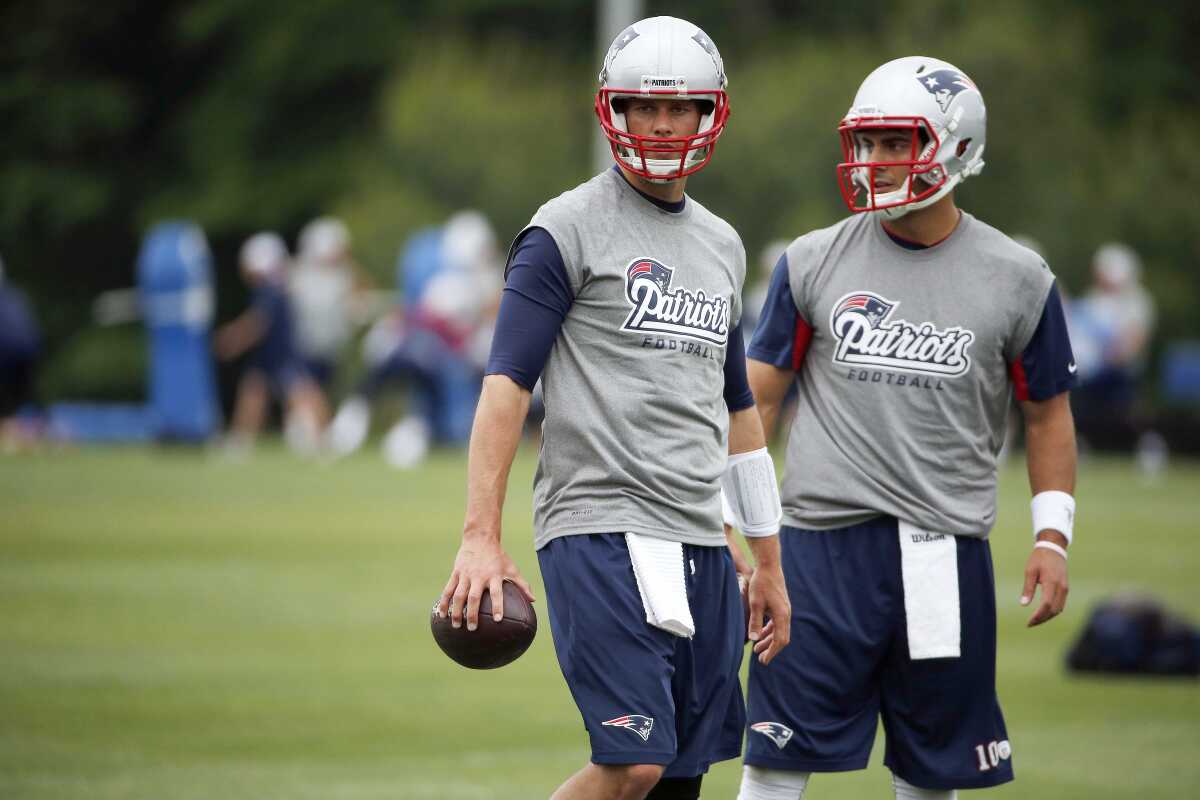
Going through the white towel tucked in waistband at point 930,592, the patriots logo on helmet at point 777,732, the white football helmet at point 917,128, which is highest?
the white football helmet at point 917,128

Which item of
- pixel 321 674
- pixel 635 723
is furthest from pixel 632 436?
pixel 321 674

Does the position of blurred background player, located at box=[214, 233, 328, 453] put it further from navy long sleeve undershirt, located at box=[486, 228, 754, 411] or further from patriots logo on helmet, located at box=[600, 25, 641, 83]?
navy long sleeve undershirt, located at box=[486, 228, 754, 411]

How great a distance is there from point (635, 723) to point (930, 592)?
1.19 meters

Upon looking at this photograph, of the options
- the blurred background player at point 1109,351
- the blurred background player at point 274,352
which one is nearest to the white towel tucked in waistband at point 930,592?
the blurred background player at point 1109,351

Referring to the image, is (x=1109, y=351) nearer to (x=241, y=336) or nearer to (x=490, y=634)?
(x=241, y=336)

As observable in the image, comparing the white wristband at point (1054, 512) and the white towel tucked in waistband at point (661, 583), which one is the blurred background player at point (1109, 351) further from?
the white towel tucked in waistband at point (661, 583)

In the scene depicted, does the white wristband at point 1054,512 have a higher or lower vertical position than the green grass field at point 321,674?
higher

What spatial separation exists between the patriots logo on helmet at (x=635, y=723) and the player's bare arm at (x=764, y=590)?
69 cm

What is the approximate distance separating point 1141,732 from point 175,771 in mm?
4205

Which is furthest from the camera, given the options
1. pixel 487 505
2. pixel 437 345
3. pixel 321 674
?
pixel 437 345

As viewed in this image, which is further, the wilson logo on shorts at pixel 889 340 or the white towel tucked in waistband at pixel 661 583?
the wilson logo on shorts at pixel 889 340

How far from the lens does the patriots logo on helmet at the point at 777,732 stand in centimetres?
535

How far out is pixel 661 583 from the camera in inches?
183

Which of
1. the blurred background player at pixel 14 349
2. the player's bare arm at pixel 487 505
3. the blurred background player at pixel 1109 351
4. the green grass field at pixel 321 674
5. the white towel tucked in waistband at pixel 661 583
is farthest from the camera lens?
the blurred background player at pixel 1109 351
